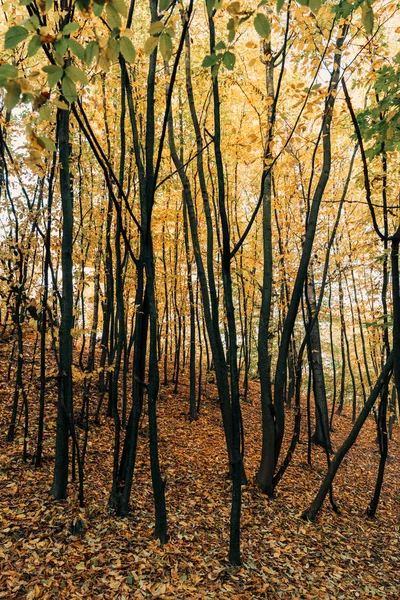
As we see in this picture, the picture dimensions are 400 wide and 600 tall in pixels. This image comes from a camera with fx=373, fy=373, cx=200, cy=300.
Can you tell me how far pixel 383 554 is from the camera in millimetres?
4902

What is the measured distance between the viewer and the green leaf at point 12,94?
1156 mm

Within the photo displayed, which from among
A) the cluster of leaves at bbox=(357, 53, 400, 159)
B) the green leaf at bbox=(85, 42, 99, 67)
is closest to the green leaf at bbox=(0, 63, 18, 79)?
the green leaf at bbox=(85, 42, 99, 67)

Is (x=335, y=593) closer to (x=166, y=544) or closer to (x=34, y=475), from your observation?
(x=166, y=544)

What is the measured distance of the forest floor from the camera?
10.6ft

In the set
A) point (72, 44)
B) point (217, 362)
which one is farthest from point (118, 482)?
point (72, 44)

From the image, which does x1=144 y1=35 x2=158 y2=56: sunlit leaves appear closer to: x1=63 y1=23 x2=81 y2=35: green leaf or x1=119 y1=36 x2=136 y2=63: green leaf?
x1=119 y1=36 x2=136 y2=63: green leaf

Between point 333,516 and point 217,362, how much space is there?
3.14m

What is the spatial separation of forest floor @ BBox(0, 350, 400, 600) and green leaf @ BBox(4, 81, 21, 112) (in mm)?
3419

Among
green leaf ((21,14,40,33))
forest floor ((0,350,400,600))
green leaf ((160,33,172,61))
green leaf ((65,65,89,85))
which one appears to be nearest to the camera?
green leaf ((21,14,40,33))

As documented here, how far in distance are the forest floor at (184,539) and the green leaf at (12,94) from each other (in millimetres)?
3419

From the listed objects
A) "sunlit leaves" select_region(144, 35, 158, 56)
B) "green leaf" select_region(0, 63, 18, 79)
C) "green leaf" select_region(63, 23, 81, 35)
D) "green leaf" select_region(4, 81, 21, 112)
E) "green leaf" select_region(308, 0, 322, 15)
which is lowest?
"green leaf" select_region(4, 81, 21, 112)

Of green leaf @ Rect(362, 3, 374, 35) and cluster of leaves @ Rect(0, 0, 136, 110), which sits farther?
green leaf @ Rect(362, 3, 374, 35)

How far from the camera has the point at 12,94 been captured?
1.17 metres

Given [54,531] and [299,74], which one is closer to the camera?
[54,531]
